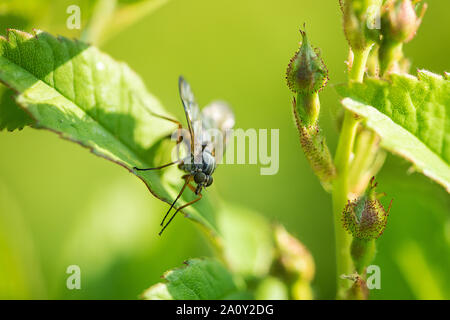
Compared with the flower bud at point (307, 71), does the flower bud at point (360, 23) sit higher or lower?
higher

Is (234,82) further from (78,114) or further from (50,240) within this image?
(78,114)

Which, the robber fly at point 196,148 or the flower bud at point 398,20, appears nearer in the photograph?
the flower bud at point 398,20

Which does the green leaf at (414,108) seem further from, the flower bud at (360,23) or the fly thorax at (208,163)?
A: the fly thorax at (208,163)

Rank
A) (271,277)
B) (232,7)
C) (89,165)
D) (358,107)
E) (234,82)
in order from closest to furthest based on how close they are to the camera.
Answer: (358,107)
(271,277)
(89,165)
(234,82)
(232,7)

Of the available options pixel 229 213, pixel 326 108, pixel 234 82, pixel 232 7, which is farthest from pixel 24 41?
pixel 232 7

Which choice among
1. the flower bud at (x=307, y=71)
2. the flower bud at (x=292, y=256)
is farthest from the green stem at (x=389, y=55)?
the flower bud at (x=292, y=256)

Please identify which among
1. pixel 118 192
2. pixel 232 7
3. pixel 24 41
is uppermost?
pixel 232 7

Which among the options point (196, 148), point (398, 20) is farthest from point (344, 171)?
point (196, 148)

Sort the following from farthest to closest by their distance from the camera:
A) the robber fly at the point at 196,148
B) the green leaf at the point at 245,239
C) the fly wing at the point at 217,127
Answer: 1. the green leaf at the point at 245,239
2. the fly wing at the point at 217,127
3. the robber fly at the point at 196,148
